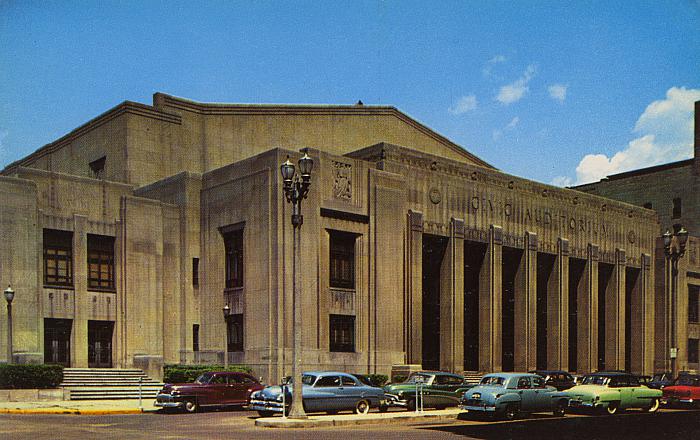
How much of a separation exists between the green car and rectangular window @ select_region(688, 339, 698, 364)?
40.5 m

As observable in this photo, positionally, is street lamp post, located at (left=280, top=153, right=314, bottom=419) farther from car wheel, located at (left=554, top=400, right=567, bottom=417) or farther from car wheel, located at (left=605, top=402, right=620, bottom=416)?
car wheel, located at (left=605, top=402, right=620, bottom=416)

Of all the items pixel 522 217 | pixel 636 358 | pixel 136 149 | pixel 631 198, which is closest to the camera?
pixel 136 149

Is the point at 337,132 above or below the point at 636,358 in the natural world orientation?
above

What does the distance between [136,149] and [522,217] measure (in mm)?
26131

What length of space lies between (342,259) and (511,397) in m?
18.6

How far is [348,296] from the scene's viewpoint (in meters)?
44.3

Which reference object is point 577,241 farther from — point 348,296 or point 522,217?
point 348,296

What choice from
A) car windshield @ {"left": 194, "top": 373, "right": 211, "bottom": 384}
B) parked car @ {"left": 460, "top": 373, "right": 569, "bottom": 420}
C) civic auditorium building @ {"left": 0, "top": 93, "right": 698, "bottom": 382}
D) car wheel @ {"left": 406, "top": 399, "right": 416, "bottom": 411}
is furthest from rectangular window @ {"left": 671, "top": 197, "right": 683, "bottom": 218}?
car windshield @ {"left": 194, "top": 373, "right": 211, "bottom": 384}

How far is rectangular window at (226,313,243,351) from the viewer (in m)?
43.8

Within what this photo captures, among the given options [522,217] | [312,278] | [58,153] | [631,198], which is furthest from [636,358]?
[58,153]

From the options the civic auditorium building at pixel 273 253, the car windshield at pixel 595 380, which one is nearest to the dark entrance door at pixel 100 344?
the civic auditorium building at pixel 273 253

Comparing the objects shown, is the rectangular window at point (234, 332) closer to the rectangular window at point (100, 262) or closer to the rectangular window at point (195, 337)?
the rectangular window at point (195, 337)

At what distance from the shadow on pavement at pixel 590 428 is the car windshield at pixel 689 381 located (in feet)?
19.7

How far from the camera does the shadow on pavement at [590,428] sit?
2189cm
